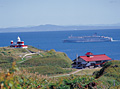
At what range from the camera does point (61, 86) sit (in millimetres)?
6992

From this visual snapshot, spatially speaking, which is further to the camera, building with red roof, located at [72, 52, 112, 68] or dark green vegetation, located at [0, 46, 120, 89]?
building with red roof, located at [72, 52, 112, 68]

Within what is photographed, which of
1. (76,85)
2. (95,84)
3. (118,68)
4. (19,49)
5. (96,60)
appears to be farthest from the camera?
(19,49)

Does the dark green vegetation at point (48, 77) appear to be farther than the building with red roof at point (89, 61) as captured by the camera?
No

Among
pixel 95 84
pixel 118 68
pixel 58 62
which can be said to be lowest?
pixel 58 62

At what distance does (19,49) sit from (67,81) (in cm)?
4262

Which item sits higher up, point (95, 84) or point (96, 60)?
point (95, 84)

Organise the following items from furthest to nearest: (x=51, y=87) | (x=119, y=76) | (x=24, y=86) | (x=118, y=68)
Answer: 1. (x=118, y=68)
2. (x=119, y=76)
3. (x=51, y=87)
4. (x=24, y=86)

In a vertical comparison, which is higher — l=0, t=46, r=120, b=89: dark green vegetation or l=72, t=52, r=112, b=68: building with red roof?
l=0, t=46, r=120, b=89: dark green vegetation

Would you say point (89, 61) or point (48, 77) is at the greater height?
point (48, 77)

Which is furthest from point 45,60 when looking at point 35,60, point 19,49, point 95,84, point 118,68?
point 95,84

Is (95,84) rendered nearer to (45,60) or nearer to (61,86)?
(61,86)

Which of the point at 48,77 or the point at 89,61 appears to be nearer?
the point at 48,77

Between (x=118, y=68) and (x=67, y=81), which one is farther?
(x=118, y=68)

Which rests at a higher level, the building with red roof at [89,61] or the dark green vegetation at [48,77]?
the dark green vegetation at [48,77]
